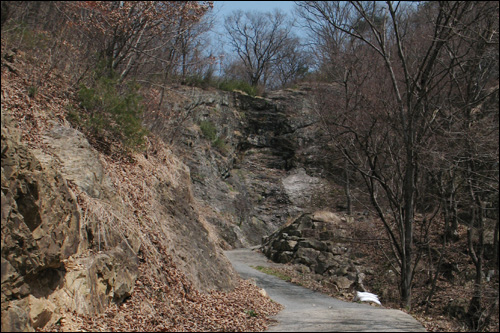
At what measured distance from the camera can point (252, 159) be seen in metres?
30.3

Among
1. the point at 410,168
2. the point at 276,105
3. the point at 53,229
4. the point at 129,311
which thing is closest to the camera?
the point at 53,229

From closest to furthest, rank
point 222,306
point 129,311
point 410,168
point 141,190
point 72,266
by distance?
1. point 72,266
2. point 129,311
3. point 222,306
4. point 141,190
5. point 410,168

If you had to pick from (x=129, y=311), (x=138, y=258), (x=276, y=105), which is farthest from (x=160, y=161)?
(x=276, y=105)

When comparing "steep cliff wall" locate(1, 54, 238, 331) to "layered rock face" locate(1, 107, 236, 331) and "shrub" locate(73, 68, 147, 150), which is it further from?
"shrub" locate(73, 68, 147, 150)

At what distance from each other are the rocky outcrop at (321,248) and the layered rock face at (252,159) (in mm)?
3533

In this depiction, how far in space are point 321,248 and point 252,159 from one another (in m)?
13.2

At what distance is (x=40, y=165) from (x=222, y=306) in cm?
430

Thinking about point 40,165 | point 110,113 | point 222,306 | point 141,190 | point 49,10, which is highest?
point 49,10

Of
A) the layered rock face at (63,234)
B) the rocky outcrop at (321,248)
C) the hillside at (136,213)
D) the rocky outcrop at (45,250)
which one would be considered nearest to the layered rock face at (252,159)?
the rocky outcrop at (321,248)

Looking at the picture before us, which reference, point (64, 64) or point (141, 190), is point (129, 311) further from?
point (64, 64)

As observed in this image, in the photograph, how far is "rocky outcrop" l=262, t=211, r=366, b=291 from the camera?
51.2 ft

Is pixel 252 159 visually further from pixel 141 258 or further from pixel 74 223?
pixel 74 223

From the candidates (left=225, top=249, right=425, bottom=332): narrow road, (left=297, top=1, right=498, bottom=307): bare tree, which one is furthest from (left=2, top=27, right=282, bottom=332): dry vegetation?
(left=297, top=1, right=498, bottom=307): bare tree

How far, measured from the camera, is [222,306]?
25.8 ft
